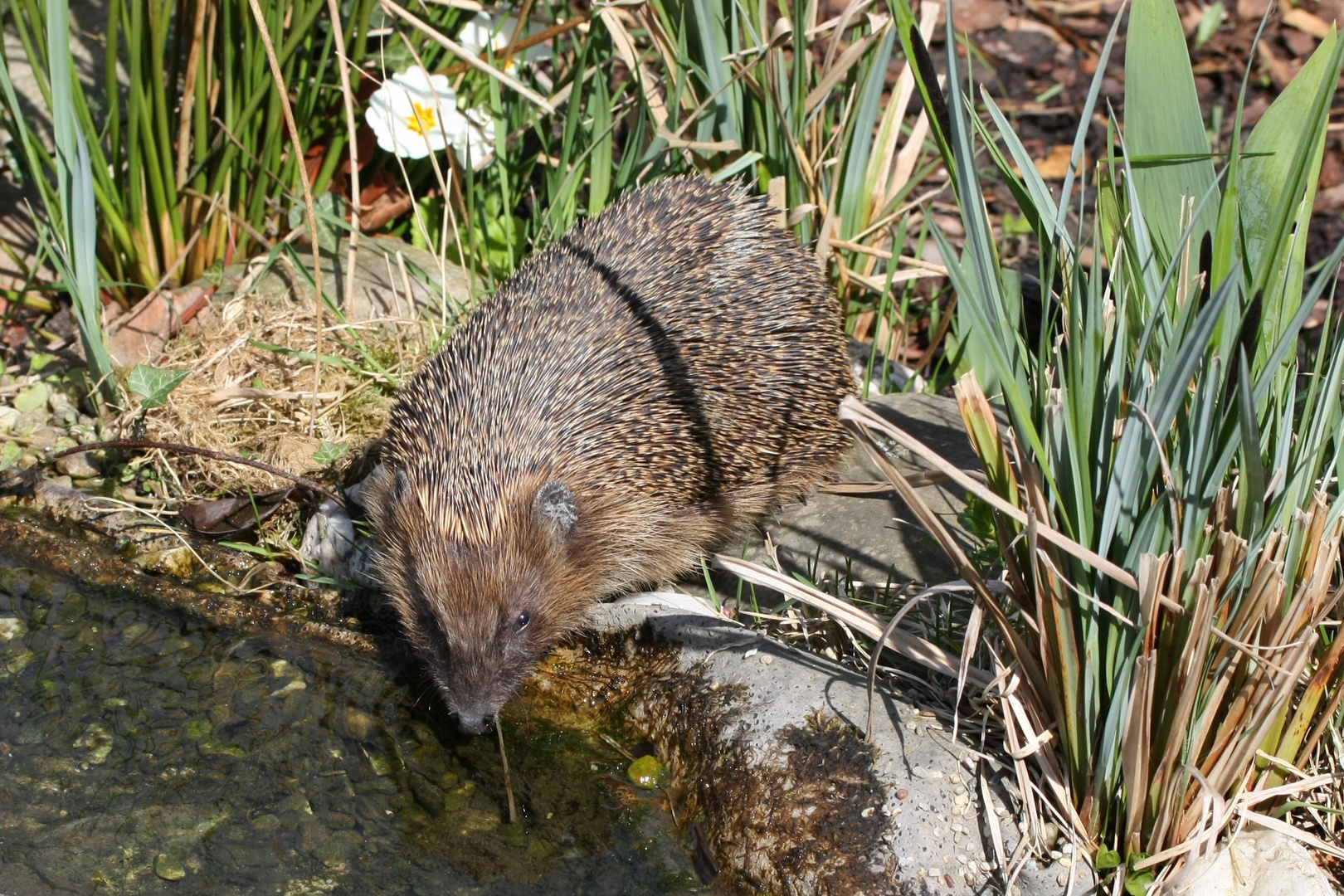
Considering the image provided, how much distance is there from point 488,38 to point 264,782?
10.5 feet

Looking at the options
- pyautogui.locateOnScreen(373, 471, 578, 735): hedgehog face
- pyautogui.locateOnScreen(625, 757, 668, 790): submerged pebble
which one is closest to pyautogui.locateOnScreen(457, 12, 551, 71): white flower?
pyautogui.locateOnScreen(373, 471, 578, 735): hedgehog face

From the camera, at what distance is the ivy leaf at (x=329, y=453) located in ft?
14.4

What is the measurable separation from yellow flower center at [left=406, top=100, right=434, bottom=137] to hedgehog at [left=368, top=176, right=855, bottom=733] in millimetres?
1008

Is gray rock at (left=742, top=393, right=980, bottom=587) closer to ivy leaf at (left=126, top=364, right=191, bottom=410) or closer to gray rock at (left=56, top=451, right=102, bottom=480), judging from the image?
ivy leaf at (left=126, top=364, right=191, bottom=410)

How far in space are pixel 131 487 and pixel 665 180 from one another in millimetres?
2237

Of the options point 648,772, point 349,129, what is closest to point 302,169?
point 349,129

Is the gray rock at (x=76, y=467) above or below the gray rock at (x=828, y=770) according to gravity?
above

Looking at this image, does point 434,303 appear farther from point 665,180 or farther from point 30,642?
point 30,642

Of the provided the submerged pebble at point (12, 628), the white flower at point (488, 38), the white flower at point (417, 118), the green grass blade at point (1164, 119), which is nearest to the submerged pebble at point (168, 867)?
the submerged pebble at point (12, 628)

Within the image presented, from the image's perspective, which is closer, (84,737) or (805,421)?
(84,737)

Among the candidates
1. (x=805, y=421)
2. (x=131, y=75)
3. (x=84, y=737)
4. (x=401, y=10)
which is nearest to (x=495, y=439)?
(x=805, y=421)

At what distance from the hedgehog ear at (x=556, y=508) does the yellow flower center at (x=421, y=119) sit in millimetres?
1992

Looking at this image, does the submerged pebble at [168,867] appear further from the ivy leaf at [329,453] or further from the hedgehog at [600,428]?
the ivy leaf at [329,453]

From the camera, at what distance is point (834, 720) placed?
3.10 m
